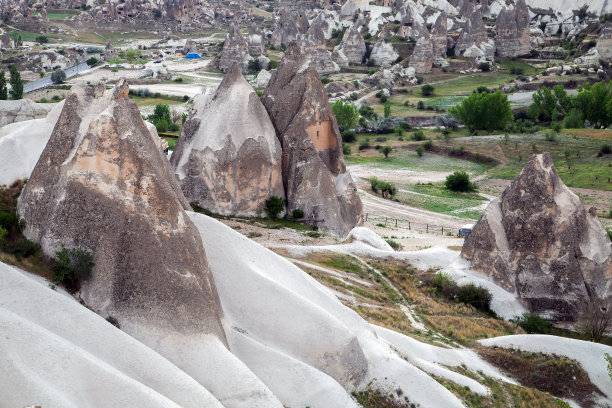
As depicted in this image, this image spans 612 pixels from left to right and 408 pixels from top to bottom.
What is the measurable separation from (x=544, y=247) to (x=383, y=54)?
10196 centimetres

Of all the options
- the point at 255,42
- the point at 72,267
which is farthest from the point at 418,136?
the point at 255,42

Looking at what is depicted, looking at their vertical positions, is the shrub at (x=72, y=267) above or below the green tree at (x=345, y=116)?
above

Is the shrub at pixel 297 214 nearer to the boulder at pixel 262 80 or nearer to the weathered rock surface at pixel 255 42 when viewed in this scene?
the boulder at pixel 262 80

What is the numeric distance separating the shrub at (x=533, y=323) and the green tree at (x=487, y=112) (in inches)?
2063

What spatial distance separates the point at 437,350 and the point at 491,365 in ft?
7.57

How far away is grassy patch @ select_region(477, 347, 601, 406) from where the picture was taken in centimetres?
2334

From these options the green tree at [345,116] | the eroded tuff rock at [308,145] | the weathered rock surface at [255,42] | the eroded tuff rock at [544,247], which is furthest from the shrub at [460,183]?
the weathered rock surface at [255,42]

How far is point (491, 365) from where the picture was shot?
23719mm

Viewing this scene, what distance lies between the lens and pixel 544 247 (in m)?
30.8

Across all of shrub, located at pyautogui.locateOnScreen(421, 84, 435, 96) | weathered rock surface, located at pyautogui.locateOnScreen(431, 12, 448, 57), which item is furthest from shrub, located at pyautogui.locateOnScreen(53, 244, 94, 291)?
weathered rock surface, located at pyautogui.locateOnScreen(431, 12, 448, 57)

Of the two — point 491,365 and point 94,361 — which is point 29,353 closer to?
point 94,361

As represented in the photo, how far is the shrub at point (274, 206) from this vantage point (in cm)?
3453

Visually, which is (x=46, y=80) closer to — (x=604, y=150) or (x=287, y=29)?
(x=287, y=29)

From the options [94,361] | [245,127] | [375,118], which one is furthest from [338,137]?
[375,118]
